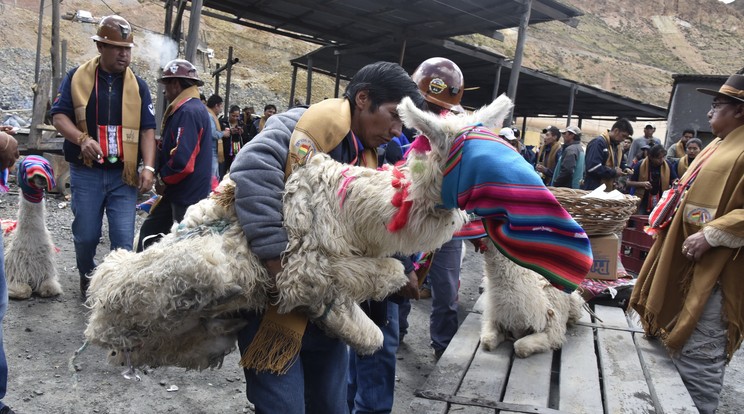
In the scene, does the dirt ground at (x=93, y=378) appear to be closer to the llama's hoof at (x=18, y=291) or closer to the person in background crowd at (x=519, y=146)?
the llama's hoof at (x=18, y=291)

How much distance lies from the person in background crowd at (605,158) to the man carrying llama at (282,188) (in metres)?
→ 7.58

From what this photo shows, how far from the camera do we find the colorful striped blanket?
1.43 metres

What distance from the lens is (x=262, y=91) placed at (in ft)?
115

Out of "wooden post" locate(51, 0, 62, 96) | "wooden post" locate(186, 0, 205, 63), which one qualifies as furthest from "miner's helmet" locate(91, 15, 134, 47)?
"wooden post" locate(51, 0, 62, 96)

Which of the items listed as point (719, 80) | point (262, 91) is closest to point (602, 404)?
point (719, 80)

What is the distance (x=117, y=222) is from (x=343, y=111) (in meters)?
2.92

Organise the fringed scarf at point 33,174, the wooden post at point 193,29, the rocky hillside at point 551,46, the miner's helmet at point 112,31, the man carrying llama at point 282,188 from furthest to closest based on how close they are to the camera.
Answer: the rocky hillside at point 551,46, the wooden post at point 193,29, the fringed scarf at point 33,174, the miner's helmet at point 112,31, the man carrying llama at point 282,188

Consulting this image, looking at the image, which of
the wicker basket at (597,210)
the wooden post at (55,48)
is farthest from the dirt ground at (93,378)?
the wooden post at (55,48)

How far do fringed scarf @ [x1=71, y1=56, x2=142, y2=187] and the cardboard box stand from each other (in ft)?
12.2

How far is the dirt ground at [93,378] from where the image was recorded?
310 cm

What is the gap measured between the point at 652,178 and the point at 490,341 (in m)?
7.21

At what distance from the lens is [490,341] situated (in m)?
3.28

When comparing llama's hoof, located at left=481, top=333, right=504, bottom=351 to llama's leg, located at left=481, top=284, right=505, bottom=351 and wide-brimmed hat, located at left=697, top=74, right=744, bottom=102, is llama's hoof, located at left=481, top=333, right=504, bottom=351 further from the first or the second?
wide-brimmed hat, located at left=697, top=74, right=744, bottom=102

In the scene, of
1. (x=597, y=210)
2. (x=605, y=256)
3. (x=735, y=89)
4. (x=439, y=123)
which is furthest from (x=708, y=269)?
(x=439, y=123)
